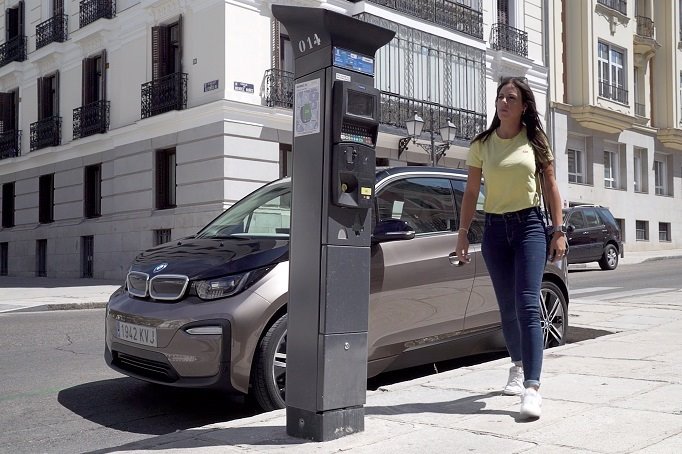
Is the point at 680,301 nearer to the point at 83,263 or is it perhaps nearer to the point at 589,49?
the point at 83,263

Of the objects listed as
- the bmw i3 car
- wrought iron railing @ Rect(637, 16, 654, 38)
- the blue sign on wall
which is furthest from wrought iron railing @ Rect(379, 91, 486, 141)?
the blue sign on wall

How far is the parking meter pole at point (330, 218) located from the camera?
3.83 meters

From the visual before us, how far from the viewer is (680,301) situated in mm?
10406

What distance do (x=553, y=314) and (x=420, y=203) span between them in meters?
1.67

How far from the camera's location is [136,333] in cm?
511

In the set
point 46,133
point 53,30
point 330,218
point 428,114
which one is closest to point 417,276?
point 330,218

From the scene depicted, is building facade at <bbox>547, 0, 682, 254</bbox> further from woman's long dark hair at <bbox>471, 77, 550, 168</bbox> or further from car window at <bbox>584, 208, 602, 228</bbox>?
woman's long dark hair at <bbox>471, 77, 550, 168</bbox>

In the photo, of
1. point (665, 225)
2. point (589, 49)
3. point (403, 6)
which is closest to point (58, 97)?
point (403, 6)

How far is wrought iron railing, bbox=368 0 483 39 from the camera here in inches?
955

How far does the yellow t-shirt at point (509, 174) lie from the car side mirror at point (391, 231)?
0.78 meters

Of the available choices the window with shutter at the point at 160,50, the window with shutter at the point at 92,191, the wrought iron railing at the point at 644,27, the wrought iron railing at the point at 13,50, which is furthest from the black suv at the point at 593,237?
the wrought iron railing at the point at 13,50

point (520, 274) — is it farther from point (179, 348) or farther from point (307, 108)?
point (179, 348)

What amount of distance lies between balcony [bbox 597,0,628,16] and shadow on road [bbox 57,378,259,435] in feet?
104

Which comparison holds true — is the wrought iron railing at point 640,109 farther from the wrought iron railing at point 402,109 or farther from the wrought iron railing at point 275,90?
the wrought iron railing at point 275,90
